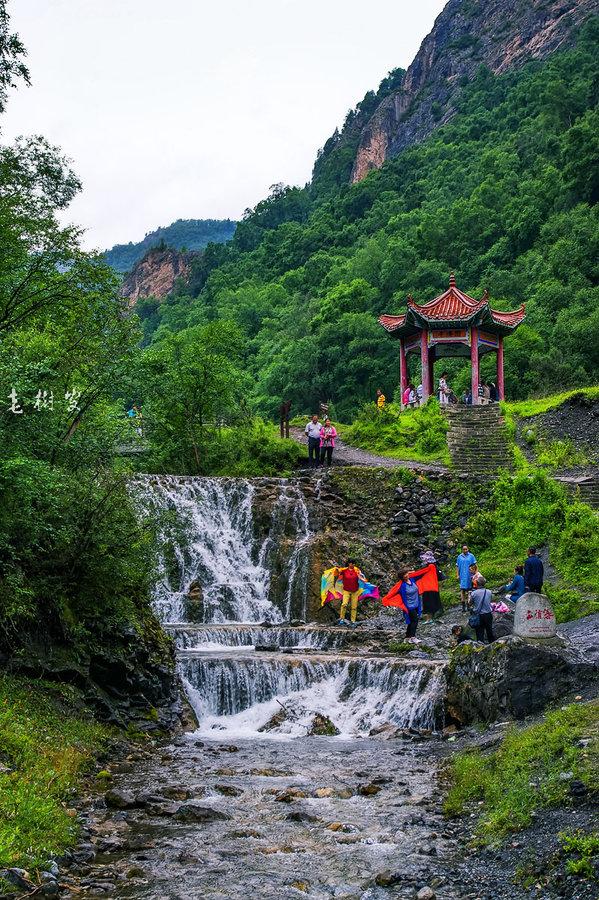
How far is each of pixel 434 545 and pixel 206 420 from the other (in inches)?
407

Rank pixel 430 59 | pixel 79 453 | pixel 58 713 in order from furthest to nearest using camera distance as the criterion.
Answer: pixel 430 59, pixel 79 453, pixel 58 713

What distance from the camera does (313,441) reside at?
28.7 m

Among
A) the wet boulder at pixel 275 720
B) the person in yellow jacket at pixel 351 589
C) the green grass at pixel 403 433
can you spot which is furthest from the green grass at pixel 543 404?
the wet boulder at pixel 275 720

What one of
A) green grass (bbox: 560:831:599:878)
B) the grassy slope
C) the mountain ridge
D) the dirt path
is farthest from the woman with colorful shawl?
the mountain ridge

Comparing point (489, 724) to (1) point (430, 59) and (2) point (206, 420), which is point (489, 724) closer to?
(2) point (206, 420)

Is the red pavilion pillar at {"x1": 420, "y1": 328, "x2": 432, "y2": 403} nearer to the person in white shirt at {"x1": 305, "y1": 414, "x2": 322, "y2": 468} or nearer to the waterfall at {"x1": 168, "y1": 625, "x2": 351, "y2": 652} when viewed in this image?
the person in white shirt at {"x1": 305, "y1": 414, "x2": 322, "y2": 468}

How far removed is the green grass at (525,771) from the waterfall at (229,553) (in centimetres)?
1210

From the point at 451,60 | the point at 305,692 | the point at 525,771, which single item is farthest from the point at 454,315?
the point at 451,60

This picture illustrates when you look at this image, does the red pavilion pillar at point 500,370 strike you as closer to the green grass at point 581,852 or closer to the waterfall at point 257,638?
the waterfall at point 257,638

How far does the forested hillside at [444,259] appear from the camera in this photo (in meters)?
44.4

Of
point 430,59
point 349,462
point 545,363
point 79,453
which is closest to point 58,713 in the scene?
point 79,453

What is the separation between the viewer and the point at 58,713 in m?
11.9

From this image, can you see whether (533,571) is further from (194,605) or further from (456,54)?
(456,54)

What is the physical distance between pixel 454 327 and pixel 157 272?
3587 inches
